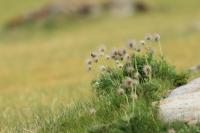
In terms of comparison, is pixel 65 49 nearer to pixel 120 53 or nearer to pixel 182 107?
pixel 120 53

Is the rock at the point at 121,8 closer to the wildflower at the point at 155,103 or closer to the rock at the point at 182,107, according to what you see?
the rock at the point at 182,107

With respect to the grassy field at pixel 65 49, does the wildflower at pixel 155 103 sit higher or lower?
lower

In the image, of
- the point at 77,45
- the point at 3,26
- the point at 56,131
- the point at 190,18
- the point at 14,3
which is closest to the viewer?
the point at 56,131

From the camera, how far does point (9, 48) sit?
137 ft

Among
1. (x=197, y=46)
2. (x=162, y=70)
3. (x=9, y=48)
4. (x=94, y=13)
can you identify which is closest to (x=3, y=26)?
(x=94, y=13)

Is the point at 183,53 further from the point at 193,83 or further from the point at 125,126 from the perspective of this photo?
the point at 125,126

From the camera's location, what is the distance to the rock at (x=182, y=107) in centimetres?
832

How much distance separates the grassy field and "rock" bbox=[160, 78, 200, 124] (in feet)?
10.2

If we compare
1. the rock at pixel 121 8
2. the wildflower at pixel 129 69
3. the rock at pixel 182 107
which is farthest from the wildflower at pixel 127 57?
the rock at pixel 121 8

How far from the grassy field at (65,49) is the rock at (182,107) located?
10.2 ft

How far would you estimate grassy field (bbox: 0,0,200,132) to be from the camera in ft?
58.6

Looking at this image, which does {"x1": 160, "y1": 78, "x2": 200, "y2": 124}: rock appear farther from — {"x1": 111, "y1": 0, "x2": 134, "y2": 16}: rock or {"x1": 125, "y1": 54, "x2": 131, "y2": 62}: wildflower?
{"x1": 111, "y1": 0, "x2": 134, "y2": 16}: rock

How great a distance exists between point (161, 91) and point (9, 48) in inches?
1284

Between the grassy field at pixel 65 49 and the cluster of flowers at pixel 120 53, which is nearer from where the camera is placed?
the cluster of flowers at pixel 120 53
